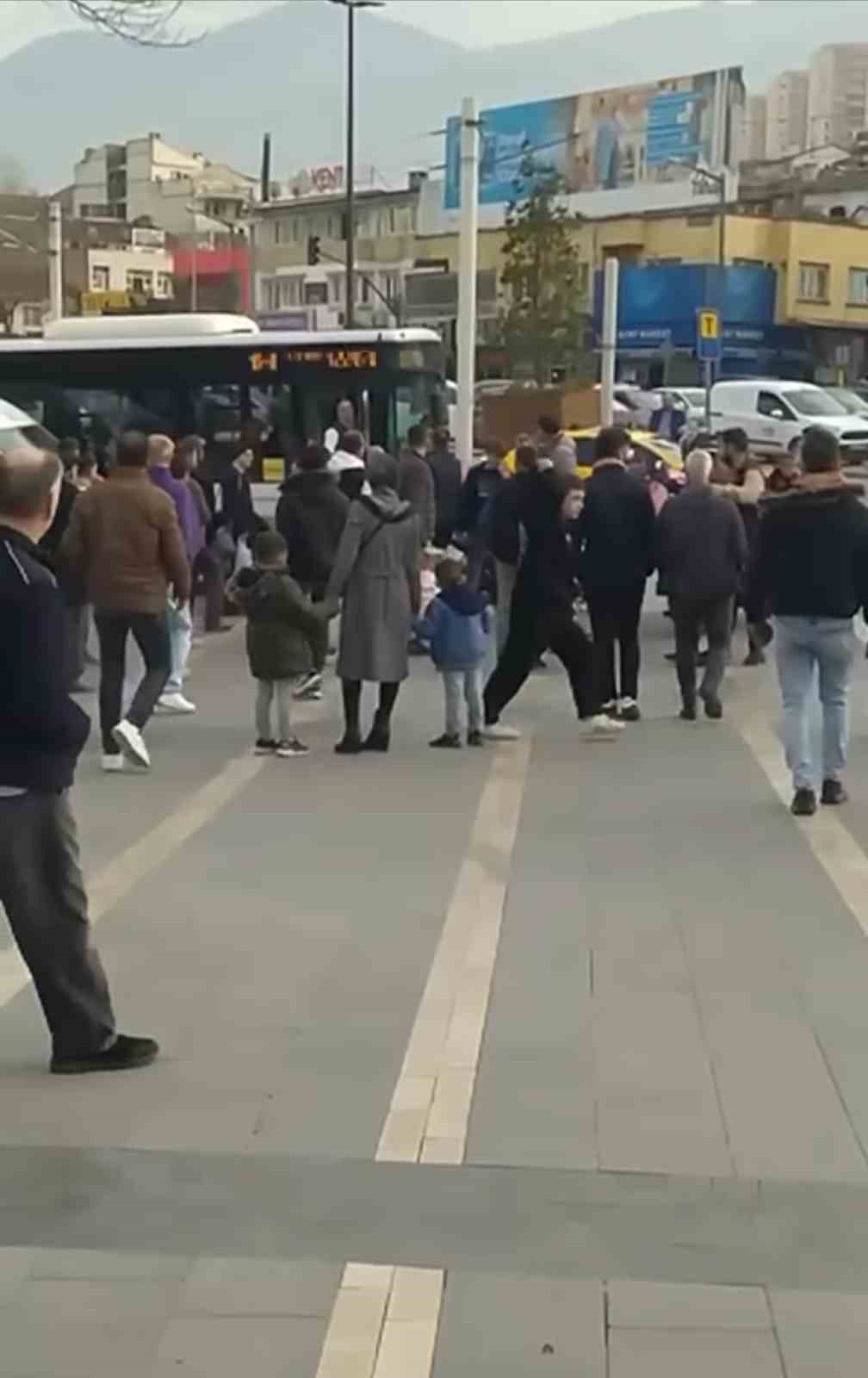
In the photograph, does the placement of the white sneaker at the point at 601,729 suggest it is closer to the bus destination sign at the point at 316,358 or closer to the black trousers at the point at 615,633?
the black trousers at the point at 615,633

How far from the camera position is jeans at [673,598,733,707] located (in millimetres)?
13055

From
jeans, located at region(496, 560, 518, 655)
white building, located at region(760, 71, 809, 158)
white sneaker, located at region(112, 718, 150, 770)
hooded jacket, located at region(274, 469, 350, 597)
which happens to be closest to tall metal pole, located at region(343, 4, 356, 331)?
jeans, located at region(496, 560, 518, 655)

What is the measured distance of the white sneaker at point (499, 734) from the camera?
12500 mm

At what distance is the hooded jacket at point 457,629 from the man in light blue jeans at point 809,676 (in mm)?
2296

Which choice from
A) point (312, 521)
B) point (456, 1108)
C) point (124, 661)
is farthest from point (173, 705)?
point (456, 1108)

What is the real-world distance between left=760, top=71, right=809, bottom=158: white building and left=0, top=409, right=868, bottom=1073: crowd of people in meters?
146

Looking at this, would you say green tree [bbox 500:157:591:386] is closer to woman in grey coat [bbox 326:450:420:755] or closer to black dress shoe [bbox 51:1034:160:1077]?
woman in grey coat [bbox 326:450:420:755]

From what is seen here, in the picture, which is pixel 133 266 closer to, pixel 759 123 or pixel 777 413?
pixel 759 123

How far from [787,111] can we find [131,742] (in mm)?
158134

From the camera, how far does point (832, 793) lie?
1041 cm

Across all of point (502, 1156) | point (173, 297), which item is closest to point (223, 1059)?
point (502, 1156)

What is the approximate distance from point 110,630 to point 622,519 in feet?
11.7

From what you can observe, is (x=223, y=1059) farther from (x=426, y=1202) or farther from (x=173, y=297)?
(x=173, y=297)

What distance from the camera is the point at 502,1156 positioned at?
17.3ft
